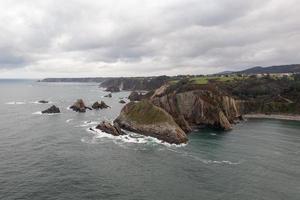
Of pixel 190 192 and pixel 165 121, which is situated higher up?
pixel 165 121

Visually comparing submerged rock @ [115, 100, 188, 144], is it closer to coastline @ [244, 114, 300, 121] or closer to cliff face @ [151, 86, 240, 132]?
cliff face @ [151, 86, 240, 132]

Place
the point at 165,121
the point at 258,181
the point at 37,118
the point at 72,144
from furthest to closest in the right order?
the point at 37,118 < the point at 165,121 < the point at 72,144 < the point at 258,181

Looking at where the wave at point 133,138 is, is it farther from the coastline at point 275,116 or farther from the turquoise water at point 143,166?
the coastline at point 275,116

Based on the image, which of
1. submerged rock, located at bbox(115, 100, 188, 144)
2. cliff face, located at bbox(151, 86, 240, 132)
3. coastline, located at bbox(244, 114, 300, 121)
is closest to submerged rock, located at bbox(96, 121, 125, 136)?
submerged rock, located at bbox(115, 100, 188, 144)

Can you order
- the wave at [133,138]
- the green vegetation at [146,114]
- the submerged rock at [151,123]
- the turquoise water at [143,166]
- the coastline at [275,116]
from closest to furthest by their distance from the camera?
1. the turquoise water at [143,166]
2. the wave at [133,138]
3. the submerged rock at [151,123]
4. the green vegetation at [146,114]
5. the coastline at [275,116]

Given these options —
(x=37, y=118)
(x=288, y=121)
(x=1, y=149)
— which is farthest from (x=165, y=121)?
(x=288, y=121)

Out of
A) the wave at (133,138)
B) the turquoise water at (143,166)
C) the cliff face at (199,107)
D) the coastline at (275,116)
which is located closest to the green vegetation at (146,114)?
the wave at (133,138)

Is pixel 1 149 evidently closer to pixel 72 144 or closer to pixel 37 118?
pixel 72 144

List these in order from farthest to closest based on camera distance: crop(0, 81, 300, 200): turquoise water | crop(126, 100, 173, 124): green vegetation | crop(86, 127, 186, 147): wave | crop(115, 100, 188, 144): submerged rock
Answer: crop(126, 100, 173, 124): green vegetation
crop(115, 100, 188, 144): submerged rock
crop(86, 127, 186, 147): wave
crop(0, 81, 300, 200): turquoise water
